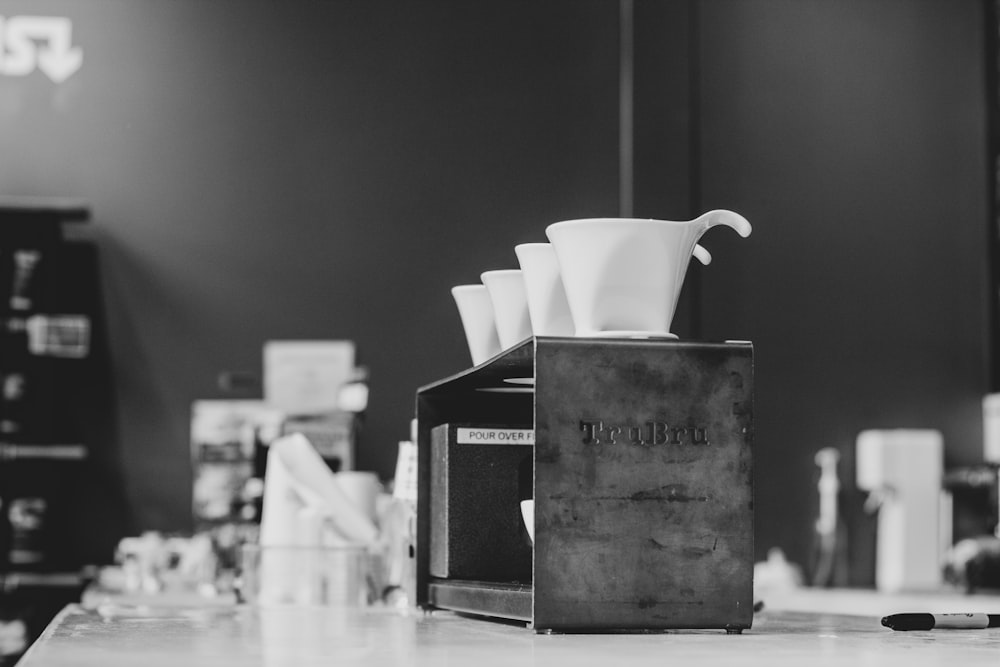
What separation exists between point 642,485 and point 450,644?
224mm

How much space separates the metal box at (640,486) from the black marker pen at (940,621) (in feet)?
0.63

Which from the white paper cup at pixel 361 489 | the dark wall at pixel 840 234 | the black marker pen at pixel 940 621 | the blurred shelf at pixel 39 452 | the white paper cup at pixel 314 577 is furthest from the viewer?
the dark wall at pixel 840 234

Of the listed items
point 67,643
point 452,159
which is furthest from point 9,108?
point 67,643

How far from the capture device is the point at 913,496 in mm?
4301

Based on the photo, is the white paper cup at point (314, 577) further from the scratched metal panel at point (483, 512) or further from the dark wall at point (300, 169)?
the dark wall at point (300, 169)

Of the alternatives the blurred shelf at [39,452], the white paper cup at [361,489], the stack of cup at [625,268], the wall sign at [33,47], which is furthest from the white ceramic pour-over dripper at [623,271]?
the wall sign at [33,47]

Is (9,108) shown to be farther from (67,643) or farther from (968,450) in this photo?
(67,643)

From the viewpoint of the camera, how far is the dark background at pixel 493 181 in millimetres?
4418

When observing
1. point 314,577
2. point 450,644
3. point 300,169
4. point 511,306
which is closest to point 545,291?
point 511,306

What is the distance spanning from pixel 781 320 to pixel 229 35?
6.72 ft

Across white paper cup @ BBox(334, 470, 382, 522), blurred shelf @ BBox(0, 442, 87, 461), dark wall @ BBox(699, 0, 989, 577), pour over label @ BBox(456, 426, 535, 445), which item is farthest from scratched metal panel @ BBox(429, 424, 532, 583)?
dark wall @ BBox(699, 0, 989, 577)

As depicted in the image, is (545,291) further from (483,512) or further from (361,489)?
(361,489)

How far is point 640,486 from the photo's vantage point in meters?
1.22

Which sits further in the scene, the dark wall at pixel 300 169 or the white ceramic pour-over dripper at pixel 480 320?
the dark wall at pixel 300 169
